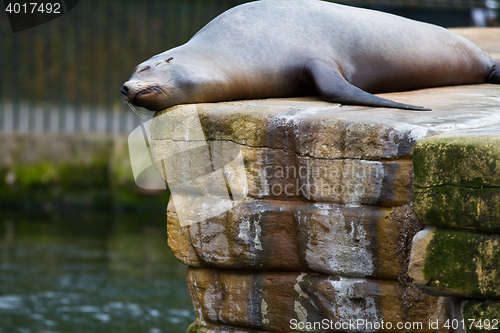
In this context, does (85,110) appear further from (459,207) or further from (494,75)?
(459,207)

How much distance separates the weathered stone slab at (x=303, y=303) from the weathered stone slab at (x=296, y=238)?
0.14 feet

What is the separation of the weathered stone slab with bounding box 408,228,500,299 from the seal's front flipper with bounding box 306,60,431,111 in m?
0.62

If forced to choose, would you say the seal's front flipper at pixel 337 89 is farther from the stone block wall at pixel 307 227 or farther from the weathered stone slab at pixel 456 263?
the weathered stone slab at pixel 456 263

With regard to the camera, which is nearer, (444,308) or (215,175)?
(444,308)

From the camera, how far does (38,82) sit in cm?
736

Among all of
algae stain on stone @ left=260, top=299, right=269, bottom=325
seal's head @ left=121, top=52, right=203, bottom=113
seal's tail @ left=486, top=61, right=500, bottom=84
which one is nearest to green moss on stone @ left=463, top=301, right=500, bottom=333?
algae stain on stone @ left=260, top=299, right=269, bottom=325

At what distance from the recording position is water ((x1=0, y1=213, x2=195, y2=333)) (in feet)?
12.4

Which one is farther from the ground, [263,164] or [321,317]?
[263,164]

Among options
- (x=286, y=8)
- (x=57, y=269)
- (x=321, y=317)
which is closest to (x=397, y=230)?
(x=321, y=317)

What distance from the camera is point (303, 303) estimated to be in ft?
6.88

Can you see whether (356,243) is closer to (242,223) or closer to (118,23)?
(242,223)

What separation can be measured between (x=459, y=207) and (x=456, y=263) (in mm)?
160

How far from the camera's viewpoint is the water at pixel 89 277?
3.77m

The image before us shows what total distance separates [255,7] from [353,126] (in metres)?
1.16
